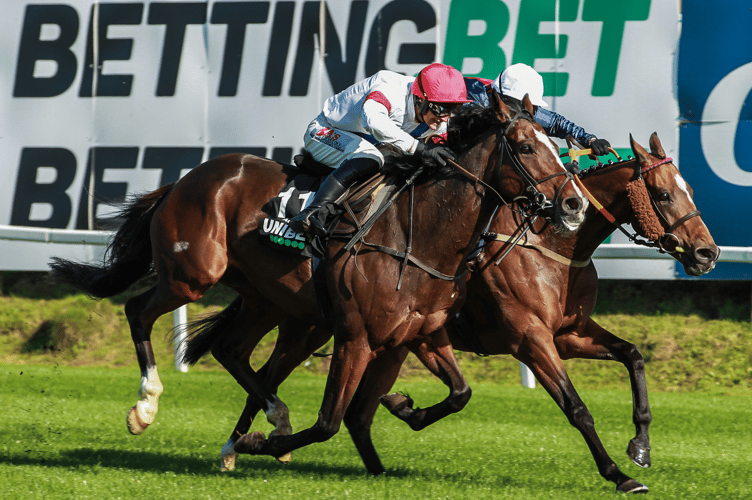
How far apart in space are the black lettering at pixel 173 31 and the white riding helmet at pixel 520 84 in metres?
5.19

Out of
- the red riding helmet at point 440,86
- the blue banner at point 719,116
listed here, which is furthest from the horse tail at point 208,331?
the blue banner at point 719,116

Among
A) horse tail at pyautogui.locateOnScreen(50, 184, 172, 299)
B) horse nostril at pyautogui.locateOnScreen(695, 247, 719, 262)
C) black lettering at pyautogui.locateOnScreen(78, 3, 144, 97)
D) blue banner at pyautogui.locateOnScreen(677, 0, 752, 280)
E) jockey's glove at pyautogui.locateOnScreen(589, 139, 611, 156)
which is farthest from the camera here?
black lettering at pyautogui.locateOnScreen(78, 3, 144, 97)

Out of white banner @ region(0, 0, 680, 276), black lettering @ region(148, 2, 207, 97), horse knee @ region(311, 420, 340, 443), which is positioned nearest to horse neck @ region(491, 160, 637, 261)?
horse knee @ region(311, 420, 340, 443)

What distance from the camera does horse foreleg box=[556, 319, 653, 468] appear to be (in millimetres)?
4656

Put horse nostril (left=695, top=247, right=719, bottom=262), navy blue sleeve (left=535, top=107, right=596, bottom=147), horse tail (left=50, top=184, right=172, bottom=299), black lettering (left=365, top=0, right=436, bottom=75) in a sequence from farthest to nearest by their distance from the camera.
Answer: black lettering (left=365, top=0, right=436, bottom=75) → horse tail (left=50, top=184, right=172, bottom=299) → navy blue sleeve (left=535, top=107, right=596, bottom=147) → horse nostril (left=695, top=247, right=719, bottom=262)

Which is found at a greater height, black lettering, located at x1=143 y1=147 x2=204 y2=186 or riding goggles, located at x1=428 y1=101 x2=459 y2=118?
riding goggles, located at x1=428 y1=101 x2=459 y2=118

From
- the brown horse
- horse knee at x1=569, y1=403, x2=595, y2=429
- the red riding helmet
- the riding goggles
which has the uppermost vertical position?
the red riding helmet

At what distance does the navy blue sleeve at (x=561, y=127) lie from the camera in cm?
543

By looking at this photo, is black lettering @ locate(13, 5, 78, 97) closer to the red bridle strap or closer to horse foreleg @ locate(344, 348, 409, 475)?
horse foreleg @ locate(344, 348, 409, 475)

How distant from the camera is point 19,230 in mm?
9773

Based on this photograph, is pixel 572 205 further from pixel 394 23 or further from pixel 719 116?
pixel 394 23

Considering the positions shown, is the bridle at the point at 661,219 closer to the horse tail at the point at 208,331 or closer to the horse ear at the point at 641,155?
the horse ear at the point at 641,155

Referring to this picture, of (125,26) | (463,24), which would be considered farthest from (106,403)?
(463,24)

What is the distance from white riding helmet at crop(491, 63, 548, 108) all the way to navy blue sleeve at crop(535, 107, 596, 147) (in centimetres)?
17
